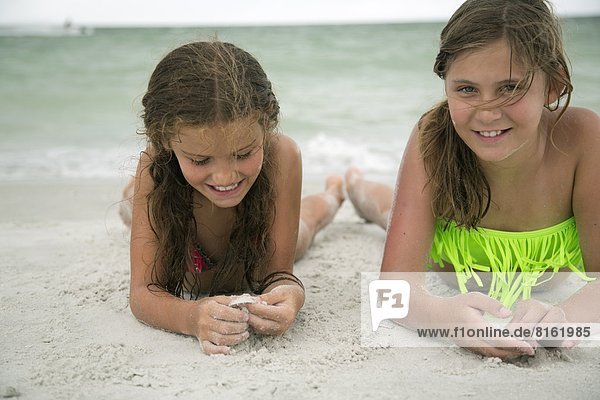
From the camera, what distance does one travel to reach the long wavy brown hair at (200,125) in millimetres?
2232

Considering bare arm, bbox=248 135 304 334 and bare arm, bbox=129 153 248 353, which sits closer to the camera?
bare arm, bbox=129 153 248 353

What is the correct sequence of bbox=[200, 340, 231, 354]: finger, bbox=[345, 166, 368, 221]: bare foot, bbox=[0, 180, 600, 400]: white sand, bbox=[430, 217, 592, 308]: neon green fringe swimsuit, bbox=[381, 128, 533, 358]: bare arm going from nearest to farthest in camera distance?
bbox=[0, 180, 600, 400]: white sand, bbox=[200, 340, 231, 354]: finger, bbox=[381, 128, 533, 358]: bare arm, bbox=[430, 217, 592, 308]: neon green fringe swimsuit, bbox=[345, 166, 368, 221]: bare foot

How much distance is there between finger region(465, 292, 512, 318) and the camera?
84.0 inches

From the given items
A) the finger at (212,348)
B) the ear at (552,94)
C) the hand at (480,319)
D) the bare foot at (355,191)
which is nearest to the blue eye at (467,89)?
the ear at (552,94)

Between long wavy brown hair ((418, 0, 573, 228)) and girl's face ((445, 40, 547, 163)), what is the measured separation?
0.09 ft

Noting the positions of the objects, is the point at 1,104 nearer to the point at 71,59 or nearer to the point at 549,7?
the point at 71,59

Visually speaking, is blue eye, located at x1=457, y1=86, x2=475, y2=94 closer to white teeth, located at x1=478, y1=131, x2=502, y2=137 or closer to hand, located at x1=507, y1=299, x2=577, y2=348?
white teeth, located at x1=478, y1=131, x2=502, y2=137

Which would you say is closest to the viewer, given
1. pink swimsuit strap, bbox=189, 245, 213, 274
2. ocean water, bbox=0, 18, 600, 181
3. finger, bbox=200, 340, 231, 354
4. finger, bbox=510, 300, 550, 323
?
finger, bbox=510, 300, 550, 323

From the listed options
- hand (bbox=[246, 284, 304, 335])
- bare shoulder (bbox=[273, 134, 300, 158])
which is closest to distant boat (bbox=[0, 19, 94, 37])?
bare shoulder (bbox=[273, 134, 300, 158])

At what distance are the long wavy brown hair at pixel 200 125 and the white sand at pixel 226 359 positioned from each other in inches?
11.6

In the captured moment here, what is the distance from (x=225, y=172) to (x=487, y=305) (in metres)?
0.95

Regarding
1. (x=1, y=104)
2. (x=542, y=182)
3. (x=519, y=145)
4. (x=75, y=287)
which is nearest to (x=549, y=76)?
(x=519, y=145)

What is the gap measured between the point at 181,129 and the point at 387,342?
99 cm

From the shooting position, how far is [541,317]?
211cm
